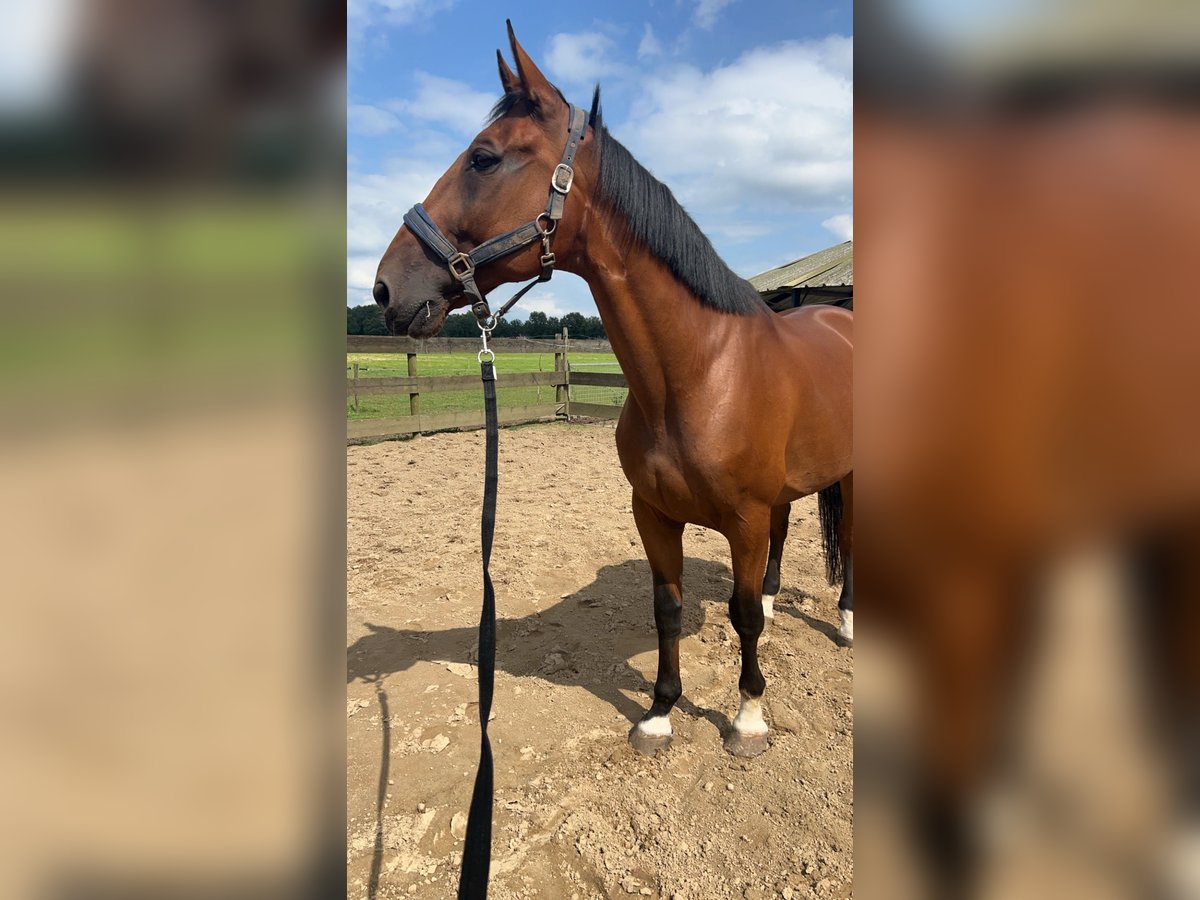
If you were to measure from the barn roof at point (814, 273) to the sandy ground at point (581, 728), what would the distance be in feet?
26.0

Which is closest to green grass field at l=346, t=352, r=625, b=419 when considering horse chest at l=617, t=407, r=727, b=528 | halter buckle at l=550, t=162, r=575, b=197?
horse chest at l=617, t=407, r=727, b=528

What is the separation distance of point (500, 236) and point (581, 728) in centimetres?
200

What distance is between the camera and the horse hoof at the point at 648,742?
2523mm

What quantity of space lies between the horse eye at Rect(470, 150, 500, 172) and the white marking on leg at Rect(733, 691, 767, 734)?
2195mm

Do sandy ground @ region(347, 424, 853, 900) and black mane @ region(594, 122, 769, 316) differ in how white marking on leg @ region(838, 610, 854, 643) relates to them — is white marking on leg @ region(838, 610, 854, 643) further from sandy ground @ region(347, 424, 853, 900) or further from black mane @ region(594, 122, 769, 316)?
black mane @ region(594, 122, 769, 316)

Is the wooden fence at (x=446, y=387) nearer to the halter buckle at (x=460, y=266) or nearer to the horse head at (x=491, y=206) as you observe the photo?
the horse head at (x=491, y=206)

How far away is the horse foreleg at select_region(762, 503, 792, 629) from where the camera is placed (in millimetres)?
3770

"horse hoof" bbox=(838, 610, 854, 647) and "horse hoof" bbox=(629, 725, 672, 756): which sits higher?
"horse hoof" bbox=(838, 610, 854, 647)
